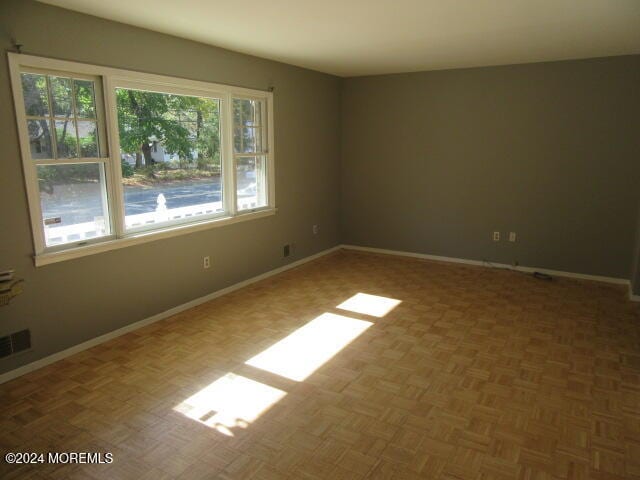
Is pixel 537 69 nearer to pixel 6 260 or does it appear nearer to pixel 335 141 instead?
pixel 335 141

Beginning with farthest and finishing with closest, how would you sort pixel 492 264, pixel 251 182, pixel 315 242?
1. pixel 315 242
2. pixel 492 264
3. pixel 251 182

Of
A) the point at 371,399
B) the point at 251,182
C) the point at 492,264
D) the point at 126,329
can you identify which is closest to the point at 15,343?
the point at 126,329

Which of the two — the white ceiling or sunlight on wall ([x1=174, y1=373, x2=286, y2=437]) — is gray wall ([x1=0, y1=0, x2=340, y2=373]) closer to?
the white ceiling

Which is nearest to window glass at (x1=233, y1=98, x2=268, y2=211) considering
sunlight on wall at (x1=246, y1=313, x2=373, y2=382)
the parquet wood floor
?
the parquet wood floor

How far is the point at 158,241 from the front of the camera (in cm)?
370

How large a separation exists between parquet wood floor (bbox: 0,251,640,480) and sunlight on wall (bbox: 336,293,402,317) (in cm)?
10

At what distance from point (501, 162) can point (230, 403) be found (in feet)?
13.3

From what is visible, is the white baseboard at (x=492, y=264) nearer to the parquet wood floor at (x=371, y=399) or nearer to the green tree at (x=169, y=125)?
the parquet wood floor at (x=371, y=399)

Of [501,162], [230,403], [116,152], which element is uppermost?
[116,152]

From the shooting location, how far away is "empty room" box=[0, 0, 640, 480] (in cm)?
231

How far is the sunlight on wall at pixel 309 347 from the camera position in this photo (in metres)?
2.97

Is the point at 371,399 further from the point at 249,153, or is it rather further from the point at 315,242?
the point at 315,242

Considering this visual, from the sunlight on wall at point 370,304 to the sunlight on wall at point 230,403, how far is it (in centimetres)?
144

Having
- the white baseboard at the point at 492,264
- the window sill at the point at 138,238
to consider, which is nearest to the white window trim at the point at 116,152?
the window sill at the point at 138,238
